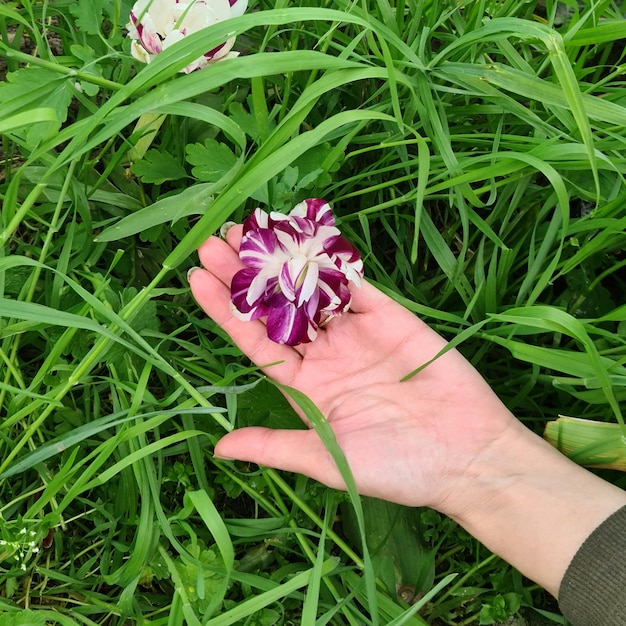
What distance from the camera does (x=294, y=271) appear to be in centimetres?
86

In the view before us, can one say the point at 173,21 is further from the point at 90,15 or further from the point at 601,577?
the point at 601,577

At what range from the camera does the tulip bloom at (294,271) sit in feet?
2.84

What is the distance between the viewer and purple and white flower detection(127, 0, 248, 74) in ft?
2.61

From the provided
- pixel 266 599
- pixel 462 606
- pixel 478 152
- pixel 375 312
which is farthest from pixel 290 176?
pixel 462 606

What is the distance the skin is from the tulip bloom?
48 mm

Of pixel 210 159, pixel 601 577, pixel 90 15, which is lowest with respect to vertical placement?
pixel 601 577

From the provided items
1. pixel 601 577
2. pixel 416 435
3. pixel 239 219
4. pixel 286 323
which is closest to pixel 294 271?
→ pixel 286 323

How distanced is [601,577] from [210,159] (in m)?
0.82

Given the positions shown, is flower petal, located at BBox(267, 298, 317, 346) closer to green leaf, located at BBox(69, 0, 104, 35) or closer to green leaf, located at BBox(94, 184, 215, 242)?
green leaf, located at BBox(94, 184, 215, 242)

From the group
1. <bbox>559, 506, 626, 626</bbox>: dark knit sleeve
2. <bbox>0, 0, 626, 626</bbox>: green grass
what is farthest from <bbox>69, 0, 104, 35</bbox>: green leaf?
<bbox>559, 506, 626, 626</bbox>: dark knit sleeve

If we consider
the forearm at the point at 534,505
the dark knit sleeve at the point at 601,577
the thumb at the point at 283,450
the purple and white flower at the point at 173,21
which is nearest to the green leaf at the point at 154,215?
the purple and white flower at the point at 173,21

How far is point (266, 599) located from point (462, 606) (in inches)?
18.1

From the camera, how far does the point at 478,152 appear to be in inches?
39.8

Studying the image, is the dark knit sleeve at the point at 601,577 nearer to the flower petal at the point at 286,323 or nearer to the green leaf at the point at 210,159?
the flower petal at the point at 286,323
